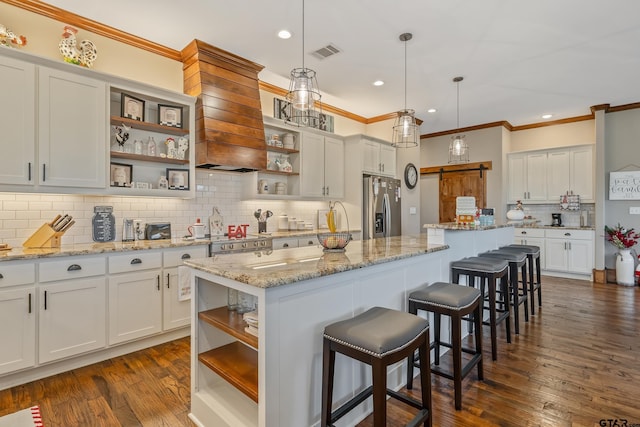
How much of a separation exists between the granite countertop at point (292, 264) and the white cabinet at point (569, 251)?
4.82 m

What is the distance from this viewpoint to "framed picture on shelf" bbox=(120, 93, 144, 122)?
3.11 m

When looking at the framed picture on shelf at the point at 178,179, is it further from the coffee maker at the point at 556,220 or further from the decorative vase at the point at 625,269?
the decorative vase at the point at 625,269

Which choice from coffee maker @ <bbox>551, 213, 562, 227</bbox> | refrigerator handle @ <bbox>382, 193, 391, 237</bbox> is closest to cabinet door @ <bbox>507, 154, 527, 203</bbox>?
coffee maker @ <bbox>551, 213, 562, 227</bbox>

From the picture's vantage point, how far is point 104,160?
9.55 feet

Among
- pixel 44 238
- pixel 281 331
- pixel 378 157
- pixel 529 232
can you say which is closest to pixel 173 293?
pixel 44 238

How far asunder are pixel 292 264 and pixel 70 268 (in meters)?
1.88

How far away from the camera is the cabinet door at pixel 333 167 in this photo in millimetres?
5055

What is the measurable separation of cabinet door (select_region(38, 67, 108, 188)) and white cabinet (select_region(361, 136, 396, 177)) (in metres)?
3.54

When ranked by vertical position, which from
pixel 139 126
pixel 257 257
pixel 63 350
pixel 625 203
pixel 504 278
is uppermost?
pixel 139 126

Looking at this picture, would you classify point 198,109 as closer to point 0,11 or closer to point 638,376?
point 0,11

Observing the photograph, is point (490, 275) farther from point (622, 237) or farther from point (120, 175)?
point (622, 237)

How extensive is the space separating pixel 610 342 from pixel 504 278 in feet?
3.80

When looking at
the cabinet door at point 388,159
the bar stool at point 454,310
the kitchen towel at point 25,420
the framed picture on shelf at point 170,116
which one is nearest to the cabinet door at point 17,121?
the framed picture on shelf at point 170,116

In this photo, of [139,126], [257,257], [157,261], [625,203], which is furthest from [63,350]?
[625,203]
